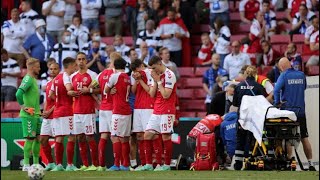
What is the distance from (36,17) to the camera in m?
32.0

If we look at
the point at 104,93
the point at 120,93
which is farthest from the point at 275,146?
the point at 104,93

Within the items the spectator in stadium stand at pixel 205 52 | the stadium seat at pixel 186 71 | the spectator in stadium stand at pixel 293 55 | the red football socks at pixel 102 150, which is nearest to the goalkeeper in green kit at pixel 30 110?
the red football socks at pixel 102 150

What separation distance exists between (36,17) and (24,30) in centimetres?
52

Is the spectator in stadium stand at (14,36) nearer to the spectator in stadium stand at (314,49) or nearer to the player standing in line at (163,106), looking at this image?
the spectator in stadium stand at (314,49)

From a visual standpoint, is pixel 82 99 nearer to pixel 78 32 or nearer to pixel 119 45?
pixel 119 45

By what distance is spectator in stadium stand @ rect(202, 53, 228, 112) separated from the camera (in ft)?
92.9

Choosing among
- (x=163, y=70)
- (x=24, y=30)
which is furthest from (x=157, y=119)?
(x=24, y=30)

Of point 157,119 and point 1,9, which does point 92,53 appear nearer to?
point 1,9

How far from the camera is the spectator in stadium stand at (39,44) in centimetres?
3108

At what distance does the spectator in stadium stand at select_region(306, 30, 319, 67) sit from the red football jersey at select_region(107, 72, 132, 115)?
6450 mm

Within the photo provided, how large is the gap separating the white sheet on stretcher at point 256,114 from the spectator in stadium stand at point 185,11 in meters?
8.06

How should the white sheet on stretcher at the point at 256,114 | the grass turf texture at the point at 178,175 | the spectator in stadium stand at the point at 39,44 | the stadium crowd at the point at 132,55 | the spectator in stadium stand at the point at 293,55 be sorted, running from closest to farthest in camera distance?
the grass turf texture at the point at 178,175 < the white sheet on stretcher at the point at 256,114 < the stadium crowd at the point at 132,55 < the spectator in stadium stand at the point at 293,55 < the spectator in stadium stand at the point at 39,44

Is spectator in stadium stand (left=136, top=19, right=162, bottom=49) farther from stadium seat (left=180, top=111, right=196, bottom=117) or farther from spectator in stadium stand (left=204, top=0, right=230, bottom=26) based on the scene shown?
stadium seat (left=180, top=111, right=196, bottom=117)

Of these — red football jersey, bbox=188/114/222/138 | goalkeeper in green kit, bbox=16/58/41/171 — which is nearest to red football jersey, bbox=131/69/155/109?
red football jersey, bbox=188/114/222/138
